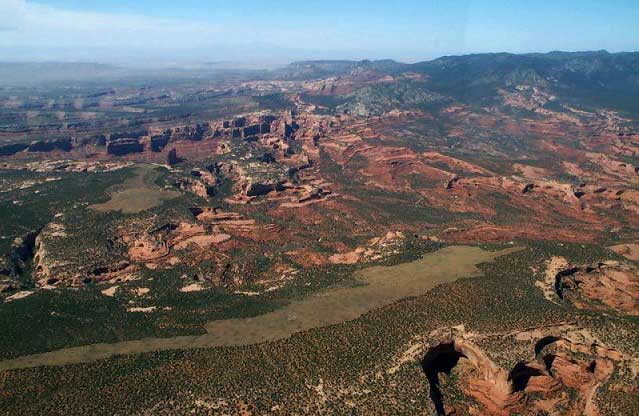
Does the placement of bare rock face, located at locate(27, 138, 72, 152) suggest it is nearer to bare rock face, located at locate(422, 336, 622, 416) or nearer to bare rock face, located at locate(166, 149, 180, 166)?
bare rock face, located at locate(166, 149, 180, 166)

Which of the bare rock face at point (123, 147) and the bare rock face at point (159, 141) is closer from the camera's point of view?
the bare rock face at point (123, 147)

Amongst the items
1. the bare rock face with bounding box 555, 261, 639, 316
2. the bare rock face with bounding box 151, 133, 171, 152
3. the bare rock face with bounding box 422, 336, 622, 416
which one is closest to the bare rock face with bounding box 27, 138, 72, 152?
the bare rock face with bounding box 151, 133, 171, 152

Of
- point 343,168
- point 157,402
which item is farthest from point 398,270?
point 343,168

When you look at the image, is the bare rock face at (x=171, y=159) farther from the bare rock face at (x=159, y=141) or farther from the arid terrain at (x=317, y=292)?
the bare rock face at (x=159, y=141)

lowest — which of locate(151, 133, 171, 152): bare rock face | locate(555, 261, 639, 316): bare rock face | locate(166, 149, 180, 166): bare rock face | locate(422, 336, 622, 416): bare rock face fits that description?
locate(422, 336, 622, 416): bare rock face

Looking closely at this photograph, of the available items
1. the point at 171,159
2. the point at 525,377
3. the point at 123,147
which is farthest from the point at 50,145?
the point at 525,377

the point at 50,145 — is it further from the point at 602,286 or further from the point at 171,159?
the point at 602,286

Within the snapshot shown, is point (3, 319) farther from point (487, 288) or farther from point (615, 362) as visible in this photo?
point (615, 362)

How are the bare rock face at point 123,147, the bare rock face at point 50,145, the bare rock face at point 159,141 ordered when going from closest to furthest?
the bare rock face at point 50,145
the bare rock face at point 123,147
the bare rock face at point 159,141

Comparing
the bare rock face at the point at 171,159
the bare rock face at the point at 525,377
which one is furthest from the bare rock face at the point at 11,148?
the bare rock face at the point at 525,377
